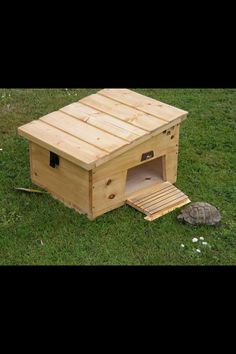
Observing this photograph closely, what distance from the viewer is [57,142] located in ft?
11.8

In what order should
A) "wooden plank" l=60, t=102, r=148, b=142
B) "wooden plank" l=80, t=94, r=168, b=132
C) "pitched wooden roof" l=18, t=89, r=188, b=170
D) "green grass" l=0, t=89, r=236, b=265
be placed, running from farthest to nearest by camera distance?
"wooden plank" l=80, t=94, r=168, b=132
"wooden plank" l=60, t=102, r=148, b=142
"pitched wooden roof" l=18, t=89, r=188, b=170
"green grass" l=0, t=89, r=236, b=265

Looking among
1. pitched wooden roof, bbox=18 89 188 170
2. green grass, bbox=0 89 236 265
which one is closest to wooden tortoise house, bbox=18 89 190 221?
pitched wooden roof, bbox=18 89 188 170

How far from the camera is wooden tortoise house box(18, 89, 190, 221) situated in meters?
3.52

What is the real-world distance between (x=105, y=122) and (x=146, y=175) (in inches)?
19.6

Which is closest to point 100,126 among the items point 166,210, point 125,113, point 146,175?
point 125,113

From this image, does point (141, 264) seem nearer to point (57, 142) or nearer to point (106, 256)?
point (106, 256)

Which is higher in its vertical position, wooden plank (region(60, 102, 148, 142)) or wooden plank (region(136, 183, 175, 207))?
wooden plank (region(60, 102, 148, 142))

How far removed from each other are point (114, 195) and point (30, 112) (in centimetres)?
161

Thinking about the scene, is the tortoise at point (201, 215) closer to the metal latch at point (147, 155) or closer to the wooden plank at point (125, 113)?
the metal latch at point (147, 155)

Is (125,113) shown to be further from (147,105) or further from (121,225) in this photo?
(121,225)

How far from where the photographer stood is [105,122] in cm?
378

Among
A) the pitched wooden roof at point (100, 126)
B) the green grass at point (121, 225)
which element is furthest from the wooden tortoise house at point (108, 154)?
the green grass at point (121, 225)

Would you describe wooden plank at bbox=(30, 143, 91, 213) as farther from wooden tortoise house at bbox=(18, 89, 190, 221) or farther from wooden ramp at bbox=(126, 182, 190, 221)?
wooden ramp at bbox=(126, 182, 190, 221)

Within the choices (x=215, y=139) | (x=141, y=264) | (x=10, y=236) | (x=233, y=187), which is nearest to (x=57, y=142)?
(x=10, y=236)
